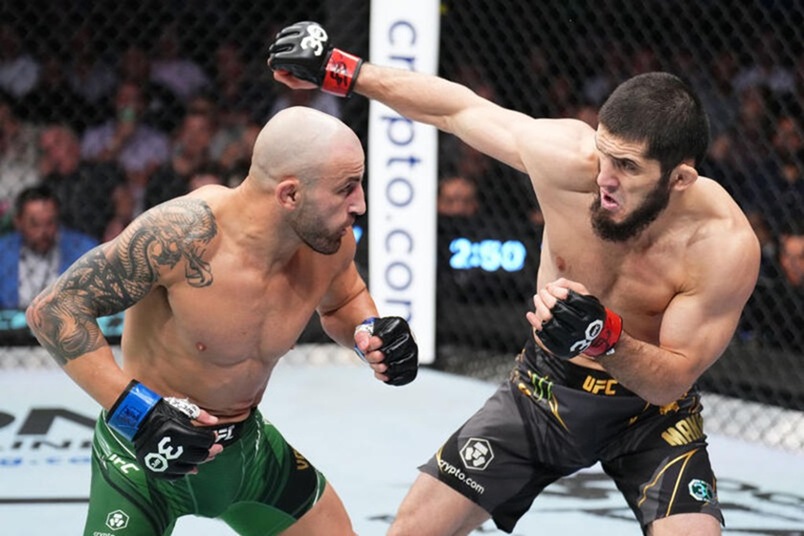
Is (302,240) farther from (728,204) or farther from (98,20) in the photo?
(98,20)

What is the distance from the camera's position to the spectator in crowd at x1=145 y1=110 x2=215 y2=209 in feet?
17.9

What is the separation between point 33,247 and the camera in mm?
5145

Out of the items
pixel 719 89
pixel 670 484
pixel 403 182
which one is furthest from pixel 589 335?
pixel 719 89

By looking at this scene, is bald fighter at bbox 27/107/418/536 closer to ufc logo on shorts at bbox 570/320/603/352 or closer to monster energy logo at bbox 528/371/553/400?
ufc logo on shorts at bbox 570/320/603/352

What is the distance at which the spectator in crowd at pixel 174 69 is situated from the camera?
588 cm

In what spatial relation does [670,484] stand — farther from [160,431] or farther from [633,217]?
[160,431]

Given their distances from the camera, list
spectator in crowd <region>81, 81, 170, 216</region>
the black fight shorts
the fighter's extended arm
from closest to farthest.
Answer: the black fight shorts
the fighter's extended arm
spectator in crowd <region>81, 81, 170, 216</region>

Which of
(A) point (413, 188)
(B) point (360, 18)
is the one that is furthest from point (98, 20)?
(A) point (413, 188)

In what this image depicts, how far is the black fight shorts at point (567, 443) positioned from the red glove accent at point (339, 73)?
71 cm

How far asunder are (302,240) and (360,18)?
3.26 meters

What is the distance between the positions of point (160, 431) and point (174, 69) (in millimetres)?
4108

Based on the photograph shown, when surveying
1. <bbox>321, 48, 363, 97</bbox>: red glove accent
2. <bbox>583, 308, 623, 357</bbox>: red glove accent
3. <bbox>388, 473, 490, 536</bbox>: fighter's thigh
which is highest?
<bbox>321, 48, 363, 97</bbox>: red glove accent

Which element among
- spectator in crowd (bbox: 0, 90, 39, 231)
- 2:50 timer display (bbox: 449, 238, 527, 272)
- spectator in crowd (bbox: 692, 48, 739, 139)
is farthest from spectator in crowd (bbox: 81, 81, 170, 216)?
spectator in crowd (bbox: 692, 48, 739, 139)

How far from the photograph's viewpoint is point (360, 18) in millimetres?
5367
